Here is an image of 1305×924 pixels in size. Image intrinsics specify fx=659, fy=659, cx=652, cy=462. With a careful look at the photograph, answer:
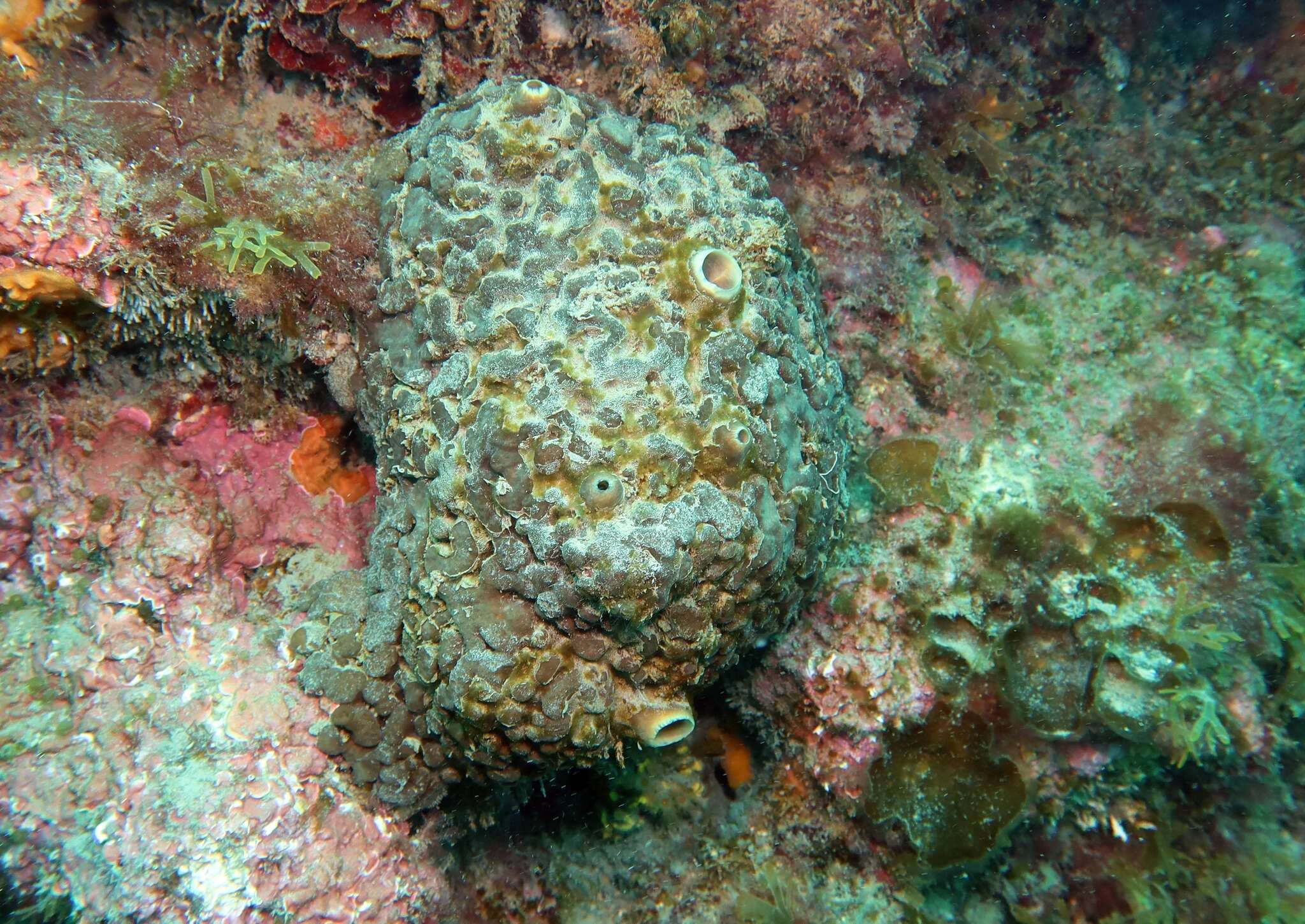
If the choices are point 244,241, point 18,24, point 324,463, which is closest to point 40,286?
point 244,241

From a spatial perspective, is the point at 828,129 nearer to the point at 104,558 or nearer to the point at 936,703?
the point at 936,703

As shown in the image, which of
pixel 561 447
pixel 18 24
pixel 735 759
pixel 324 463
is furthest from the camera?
pixel 735 759

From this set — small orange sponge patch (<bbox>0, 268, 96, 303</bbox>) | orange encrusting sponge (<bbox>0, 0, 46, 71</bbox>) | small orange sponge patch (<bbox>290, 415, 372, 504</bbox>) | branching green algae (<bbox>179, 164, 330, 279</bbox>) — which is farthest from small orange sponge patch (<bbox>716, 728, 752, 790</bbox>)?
orange encrusting sponge (<bbox>0, 0, 46, 71</bbox>)

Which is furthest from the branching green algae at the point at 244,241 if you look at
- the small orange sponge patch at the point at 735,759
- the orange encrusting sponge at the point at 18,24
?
the small orange sponge patch at the point at 735,759

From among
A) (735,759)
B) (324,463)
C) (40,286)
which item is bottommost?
(735,759)

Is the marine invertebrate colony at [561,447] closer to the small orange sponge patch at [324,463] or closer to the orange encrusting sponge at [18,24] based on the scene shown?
the small orange sponge patch at [324,463]

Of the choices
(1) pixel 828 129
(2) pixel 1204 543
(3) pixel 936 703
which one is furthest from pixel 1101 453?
(1) pixel 828 129

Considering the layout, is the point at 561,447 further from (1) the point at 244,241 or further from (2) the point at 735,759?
(2) the point at 735,759
